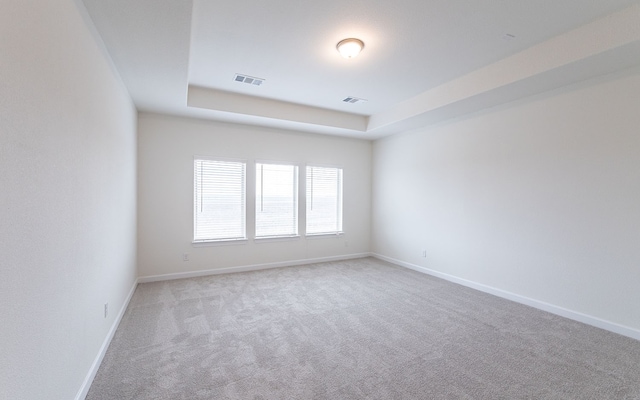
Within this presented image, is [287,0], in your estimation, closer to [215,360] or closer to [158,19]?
[158,19]

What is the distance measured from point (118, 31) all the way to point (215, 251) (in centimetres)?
355

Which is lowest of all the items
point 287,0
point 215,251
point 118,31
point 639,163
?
point 215,251

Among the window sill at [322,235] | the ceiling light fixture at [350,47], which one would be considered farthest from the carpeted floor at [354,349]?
the ceiling light fixture at [350,47]

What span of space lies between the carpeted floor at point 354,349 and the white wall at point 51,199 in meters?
0.59

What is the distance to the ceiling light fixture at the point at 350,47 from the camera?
2.91 metres

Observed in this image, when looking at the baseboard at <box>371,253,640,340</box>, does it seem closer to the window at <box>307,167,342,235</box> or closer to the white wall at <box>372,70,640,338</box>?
the white wall at <box>372,70,640,338</box>

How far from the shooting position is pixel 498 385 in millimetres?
2145

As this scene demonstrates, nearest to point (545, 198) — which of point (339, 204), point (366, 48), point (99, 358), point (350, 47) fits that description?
point (366, 48)

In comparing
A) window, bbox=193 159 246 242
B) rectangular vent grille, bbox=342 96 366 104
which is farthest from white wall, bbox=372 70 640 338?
window, bbox=193 159 246 242

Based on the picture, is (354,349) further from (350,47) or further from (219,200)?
(219,200)

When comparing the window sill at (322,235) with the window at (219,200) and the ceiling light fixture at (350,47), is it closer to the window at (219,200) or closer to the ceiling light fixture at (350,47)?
the window at (219,200)

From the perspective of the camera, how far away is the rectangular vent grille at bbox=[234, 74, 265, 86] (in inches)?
153

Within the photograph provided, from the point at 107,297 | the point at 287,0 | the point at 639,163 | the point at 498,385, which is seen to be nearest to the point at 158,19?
the point at 287,0

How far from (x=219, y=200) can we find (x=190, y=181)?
577 mm
